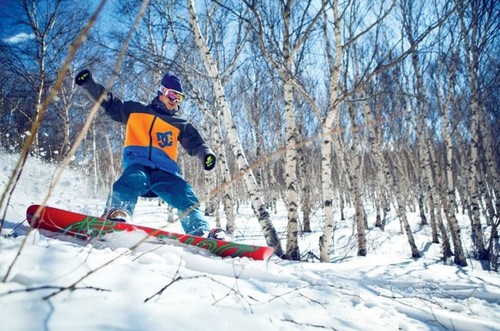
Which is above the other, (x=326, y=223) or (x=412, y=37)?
(x=412, y=37)

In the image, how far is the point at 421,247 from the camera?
→ 28.9ft

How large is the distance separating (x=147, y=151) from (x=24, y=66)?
301 inches

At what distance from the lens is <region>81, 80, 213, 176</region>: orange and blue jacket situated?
10.5ft

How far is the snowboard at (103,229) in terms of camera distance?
224 centimetres

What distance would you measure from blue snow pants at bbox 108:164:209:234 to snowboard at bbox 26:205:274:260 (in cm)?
41

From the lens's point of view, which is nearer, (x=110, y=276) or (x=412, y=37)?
(x=110, y=276)

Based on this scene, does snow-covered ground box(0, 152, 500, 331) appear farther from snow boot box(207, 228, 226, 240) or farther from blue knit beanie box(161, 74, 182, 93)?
blue knit beanie box(161, 74, 182, 93)

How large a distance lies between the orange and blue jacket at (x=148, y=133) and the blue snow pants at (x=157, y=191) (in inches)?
4.1

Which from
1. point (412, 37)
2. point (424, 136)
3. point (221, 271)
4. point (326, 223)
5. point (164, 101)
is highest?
point (412, 37)

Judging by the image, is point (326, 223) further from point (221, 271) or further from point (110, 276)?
point (110, 276)

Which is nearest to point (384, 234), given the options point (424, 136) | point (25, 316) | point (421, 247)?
point (421, 247)

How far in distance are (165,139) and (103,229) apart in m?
1.39

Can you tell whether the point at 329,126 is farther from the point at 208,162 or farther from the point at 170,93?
the point at 170,93

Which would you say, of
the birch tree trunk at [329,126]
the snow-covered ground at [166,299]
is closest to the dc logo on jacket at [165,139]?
the snow-covered ground at [166,299]
